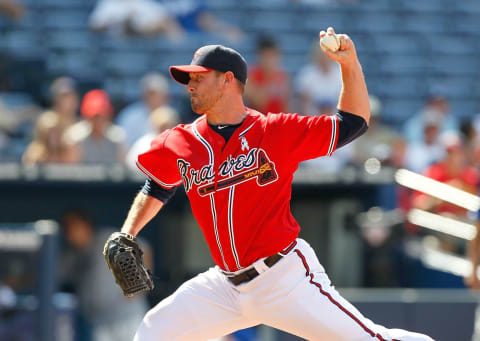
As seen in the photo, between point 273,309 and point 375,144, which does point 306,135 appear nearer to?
point 273,309

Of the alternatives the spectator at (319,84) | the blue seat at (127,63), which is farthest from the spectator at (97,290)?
the blue seat at (127,63)

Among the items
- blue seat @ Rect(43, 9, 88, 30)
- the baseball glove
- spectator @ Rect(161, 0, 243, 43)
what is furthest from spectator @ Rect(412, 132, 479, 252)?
blue seat @ Rect(43, 9, 88, 30)

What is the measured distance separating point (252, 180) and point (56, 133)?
4.06m

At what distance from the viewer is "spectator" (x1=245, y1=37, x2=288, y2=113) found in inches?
308

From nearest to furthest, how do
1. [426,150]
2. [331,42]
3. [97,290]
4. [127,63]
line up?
[331,42], [97,290], [426,150], [127,63]

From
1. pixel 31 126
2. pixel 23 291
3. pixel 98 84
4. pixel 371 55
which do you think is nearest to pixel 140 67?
pixel 98 84

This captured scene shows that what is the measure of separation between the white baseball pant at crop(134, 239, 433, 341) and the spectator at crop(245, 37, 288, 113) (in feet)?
13.9

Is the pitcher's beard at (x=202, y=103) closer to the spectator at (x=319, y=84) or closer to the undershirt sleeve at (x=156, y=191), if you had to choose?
the undershirt sleeve at (x=156, y=191)

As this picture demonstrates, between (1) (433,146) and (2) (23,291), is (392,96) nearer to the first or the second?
(1) (433,146)

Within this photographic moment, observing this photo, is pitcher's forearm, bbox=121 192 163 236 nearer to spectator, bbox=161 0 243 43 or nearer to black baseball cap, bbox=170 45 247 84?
black baseball cap, bbox=170 45 247 84

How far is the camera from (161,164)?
3814mm

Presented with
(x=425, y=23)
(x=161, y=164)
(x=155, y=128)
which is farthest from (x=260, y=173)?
(x=425, y=23)

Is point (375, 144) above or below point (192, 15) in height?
below

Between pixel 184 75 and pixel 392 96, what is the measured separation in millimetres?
7622
